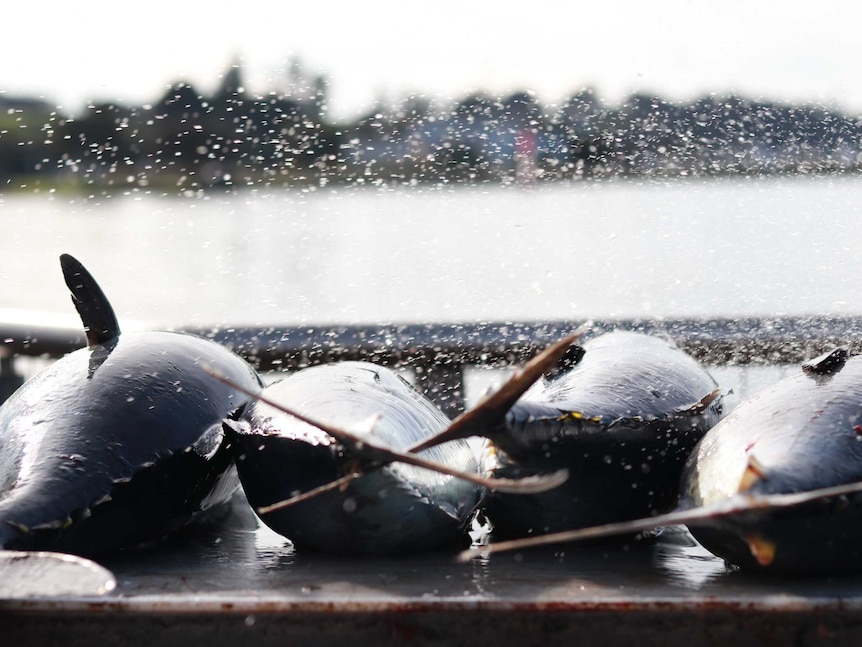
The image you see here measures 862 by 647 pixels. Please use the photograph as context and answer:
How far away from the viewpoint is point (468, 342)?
5059 millimetres

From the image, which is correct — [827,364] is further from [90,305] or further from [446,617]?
[90,305]

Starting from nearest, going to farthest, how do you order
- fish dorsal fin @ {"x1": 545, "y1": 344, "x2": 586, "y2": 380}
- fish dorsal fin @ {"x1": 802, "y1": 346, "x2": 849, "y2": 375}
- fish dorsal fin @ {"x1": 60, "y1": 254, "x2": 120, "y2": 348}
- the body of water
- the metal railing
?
1. fish dorsal fin @ {"x1": 802, "y1": 346, "x2": 849, "y2": 375}
2. fish dorsal fin @ {"x1": 545, "y1": 344, "x2": 586, "y2": 380}
3. fish dorsal fin @ {"x1": 60, "y1": 254, "x2": 120, "y2": 348}
4. the metal railing
5. the body of water

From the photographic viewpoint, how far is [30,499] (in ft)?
7.97

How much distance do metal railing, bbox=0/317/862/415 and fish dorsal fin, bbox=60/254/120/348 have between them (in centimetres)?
182

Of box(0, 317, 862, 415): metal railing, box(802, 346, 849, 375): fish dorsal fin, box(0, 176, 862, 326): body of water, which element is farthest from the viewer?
box(0, 176, 862, 326): body of water

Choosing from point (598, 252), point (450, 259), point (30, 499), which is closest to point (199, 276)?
point (450, 259)

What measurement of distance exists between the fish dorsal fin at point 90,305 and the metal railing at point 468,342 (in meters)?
1.82

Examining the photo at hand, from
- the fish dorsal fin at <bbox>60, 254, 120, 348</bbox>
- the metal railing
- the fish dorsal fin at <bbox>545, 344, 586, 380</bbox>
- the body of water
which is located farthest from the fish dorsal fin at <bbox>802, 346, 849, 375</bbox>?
the body of water

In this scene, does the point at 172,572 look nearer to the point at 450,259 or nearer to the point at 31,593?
the point at 31,593

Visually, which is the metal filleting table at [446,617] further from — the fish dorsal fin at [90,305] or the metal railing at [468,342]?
the metal railing at [468,342]

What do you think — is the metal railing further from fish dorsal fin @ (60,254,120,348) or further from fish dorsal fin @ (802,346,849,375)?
fish dorsal fin @ (802,346,849,375)

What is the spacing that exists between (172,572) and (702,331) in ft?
11.0

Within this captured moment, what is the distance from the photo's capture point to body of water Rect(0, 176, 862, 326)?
39.4ft

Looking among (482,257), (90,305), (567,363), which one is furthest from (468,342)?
(482,257)
